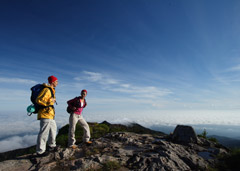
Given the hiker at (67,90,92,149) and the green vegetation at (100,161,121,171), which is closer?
the green vegetation at (100,161,121,171)

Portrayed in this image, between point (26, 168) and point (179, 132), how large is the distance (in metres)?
10.9

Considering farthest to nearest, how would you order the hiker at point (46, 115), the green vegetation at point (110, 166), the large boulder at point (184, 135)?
the large boulder at point (184, 135) → the hiker at point (46, 115) → the green vegetation at point (110, 166)

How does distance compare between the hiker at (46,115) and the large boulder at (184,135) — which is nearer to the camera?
the hiker at (46,115)

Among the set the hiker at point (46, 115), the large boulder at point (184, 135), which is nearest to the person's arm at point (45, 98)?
the hiker at point (46, 115)

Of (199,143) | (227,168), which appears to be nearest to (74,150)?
(227,168)

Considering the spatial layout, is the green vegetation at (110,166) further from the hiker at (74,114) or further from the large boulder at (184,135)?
the large boulder at (184,135)

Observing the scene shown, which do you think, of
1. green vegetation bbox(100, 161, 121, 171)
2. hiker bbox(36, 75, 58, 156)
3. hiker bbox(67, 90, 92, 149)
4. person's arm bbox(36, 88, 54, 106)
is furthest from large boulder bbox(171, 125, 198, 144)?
person's arm bbox(36, 88, 54, 106)

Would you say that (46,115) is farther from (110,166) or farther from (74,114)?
(110,166)

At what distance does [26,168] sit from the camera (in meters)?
5.69

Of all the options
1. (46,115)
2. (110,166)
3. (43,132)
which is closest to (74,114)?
(46,115)

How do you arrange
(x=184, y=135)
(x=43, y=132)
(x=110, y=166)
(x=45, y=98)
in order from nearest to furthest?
(x=110, y=166) < (x=45, y=98) < (x=43, y=132) < (x=184, y=135)

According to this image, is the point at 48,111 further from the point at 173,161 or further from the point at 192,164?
the point at 192,164

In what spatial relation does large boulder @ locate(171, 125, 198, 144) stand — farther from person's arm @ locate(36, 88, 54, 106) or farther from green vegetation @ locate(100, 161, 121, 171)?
person's arm @ locate(36, 88, 54, 106)

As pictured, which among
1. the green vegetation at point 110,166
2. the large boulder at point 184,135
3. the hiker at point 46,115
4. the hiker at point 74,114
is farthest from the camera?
the large boulder at point 184,135
